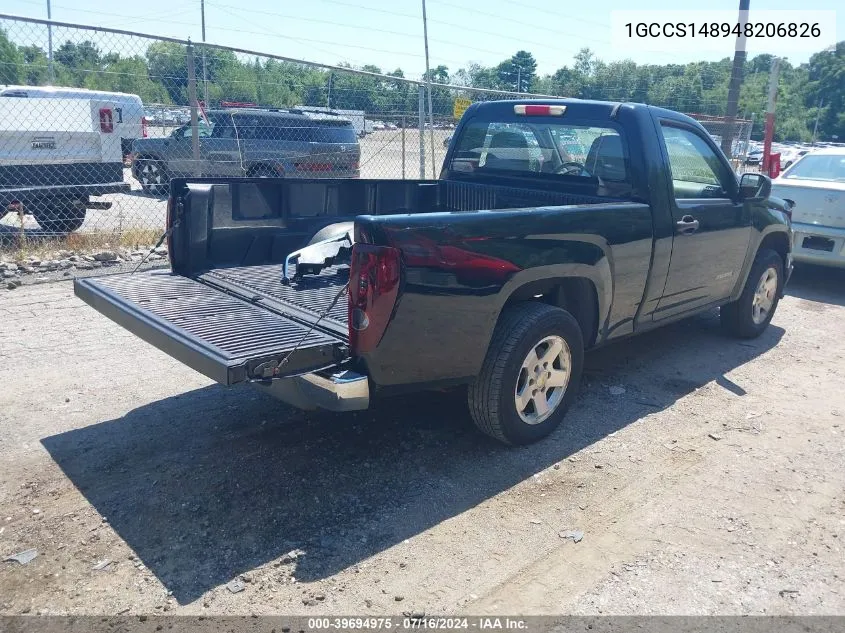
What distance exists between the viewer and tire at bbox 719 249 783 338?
624 centimetres

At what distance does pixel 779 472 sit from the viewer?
13.4 feet

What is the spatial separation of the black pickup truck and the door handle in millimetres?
17

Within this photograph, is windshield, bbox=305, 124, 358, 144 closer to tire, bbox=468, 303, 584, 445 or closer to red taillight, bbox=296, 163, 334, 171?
red taillight, bbox=296, 163, 334, 171

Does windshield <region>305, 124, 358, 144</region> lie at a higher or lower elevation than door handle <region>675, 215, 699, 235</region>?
higher

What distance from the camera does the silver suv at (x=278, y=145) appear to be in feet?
39.4

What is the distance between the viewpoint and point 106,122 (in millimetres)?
9633

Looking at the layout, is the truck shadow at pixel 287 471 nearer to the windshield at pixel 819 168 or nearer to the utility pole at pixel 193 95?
the utility pole at pixel 193 95

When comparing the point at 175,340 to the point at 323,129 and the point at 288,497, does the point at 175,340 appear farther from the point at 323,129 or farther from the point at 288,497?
the point at 323,129

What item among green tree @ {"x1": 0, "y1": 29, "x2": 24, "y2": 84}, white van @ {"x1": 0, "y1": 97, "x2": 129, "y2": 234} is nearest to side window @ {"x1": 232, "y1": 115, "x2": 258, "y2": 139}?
white van @ {"x1": 0, "y1": 97, "x2": 129, "y2": 234}

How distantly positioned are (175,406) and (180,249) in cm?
99

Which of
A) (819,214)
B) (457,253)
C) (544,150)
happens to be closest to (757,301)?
(544,150)

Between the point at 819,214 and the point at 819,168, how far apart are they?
1244 mm

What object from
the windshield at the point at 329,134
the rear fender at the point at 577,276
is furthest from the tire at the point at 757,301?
the windshield at the point at 329,134

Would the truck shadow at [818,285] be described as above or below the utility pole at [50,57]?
below
